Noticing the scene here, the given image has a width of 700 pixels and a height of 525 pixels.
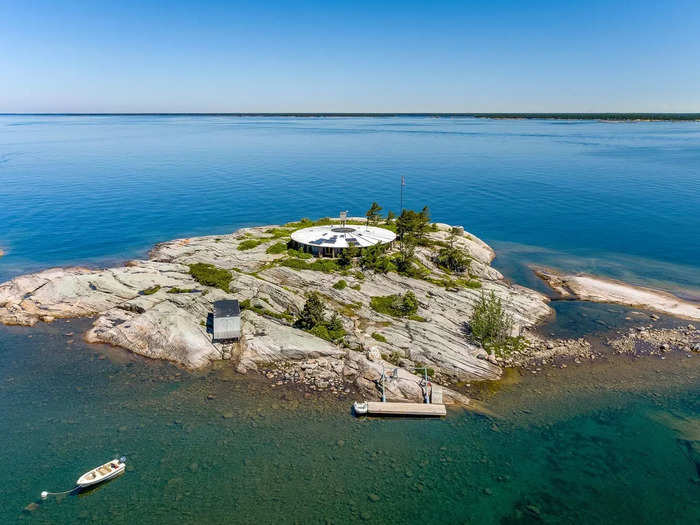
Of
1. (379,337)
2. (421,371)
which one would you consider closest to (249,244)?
(379,337)

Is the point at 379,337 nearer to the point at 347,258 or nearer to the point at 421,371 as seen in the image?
the point at 421,371

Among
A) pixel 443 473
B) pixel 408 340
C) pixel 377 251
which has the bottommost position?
pixel 443 473

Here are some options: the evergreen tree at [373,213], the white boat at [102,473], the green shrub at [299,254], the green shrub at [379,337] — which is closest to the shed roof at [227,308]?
the green shrub at [379,337]

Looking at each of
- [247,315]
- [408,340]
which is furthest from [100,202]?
[408,340]

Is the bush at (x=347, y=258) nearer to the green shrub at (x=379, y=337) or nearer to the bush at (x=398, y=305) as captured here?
the bush at (x=398, y=305)

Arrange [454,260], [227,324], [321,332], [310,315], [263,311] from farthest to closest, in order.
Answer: [454,260] < [263,311] < [310,315] < [321,332] < [227,324]

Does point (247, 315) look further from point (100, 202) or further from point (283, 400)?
point (100, 202)
